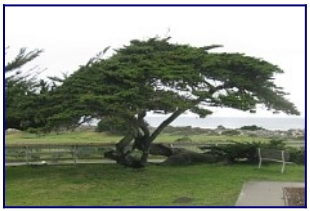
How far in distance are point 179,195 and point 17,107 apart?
23.5 ft

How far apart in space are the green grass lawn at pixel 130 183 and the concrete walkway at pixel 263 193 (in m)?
0.24

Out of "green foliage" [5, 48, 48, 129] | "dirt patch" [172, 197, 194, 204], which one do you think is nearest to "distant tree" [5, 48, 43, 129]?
"green foliage" [5, 48, 48, 129]

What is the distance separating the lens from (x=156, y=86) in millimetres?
14758

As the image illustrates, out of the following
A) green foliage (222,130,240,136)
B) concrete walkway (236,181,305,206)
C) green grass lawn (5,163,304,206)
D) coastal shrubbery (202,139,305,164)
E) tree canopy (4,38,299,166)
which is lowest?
green grass lawn (5,163,304,206)

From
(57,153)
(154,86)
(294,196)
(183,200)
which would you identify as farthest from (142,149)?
(294,196)

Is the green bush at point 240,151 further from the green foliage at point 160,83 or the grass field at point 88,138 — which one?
the grass field at point 88,138

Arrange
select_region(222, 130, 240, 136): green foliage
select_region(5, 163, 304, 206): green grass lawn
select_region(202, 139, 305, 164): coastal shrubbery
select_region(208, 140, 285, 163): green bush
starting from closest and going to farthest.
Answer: select_region(5, 163, 304, 206): green grass lawn → select_region(202, 139, 305, 164): coastal shrubbery → select_region(208, 140, 285, 163): green bush → select_region(222, 130, 240, 136): green foliage

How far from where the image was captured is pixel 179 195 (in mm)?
10922

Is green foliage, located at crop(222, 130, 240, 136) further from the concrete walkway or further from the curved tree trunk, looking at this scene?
the concrete walkway

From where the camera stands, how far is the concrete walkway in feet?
31.5

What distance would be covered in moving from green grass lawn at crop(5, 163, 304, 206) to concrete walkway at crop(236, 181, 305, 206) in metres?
0.24

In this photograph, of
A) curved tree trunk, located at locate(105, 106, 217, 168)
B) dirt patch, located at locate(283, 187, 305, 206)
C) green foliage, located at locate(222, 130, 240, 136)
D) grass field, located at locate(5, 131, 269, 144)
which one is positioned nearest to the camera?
dirt patch, located at locate(283, 187, 305, 206)

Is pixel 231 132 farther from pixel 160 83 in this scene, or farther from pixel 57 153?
pixel 160 83

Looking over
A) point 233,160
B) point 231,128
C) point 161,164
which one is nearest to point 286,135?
point 231,128
